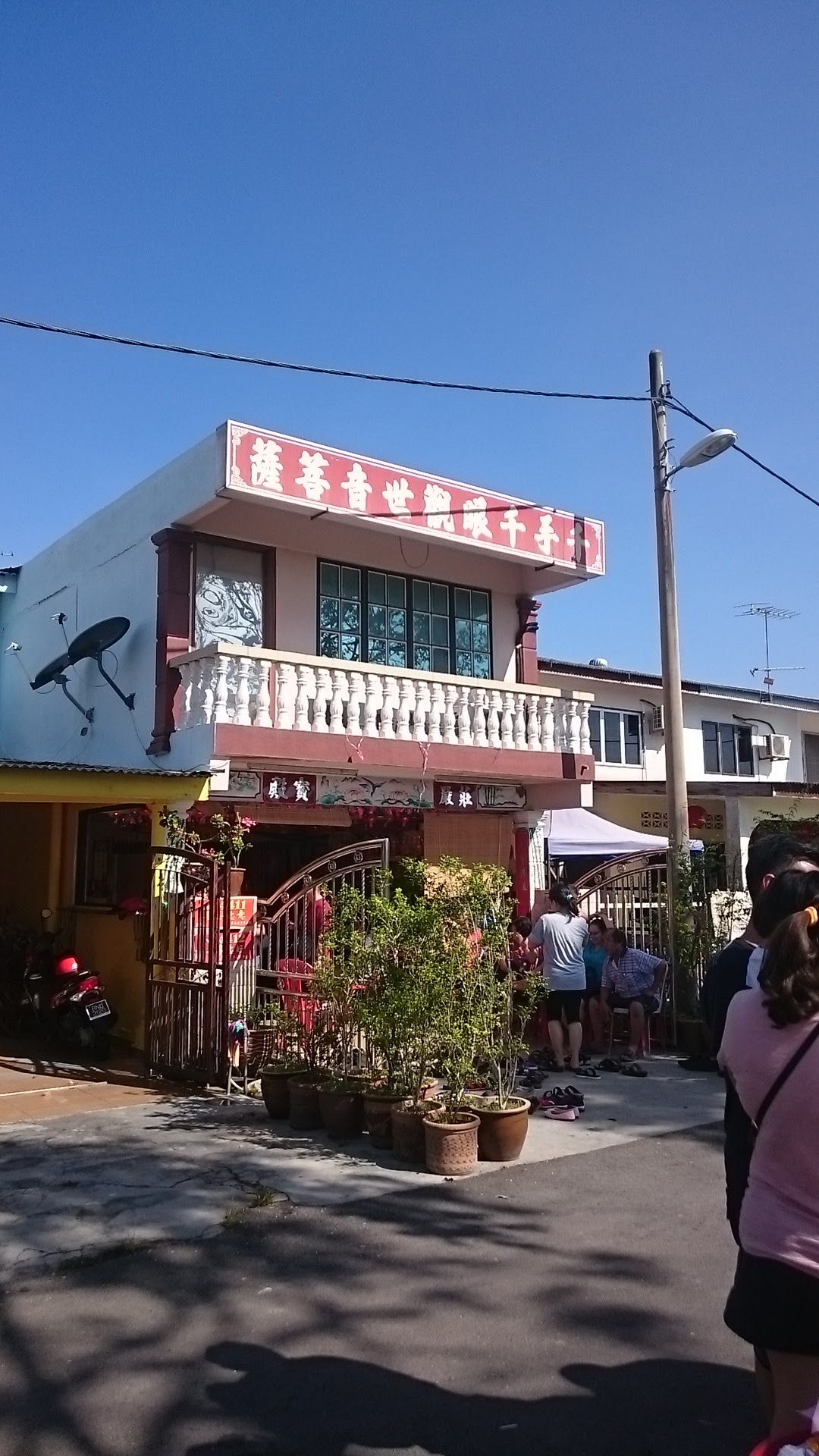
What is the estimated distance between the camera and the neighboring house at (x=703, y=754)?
1867 centimetres

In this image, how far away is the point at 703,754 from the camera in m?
21.9

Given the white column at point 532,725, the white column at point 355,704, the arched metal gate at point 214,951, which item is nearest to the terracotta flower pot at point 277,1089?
the arched metal gate at point 214,951

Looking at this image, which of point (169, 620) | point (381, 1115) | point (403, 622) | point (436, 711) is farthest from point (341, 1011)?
point (403, 622)

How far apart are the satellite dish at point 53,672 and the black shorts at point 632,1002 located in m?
7.13

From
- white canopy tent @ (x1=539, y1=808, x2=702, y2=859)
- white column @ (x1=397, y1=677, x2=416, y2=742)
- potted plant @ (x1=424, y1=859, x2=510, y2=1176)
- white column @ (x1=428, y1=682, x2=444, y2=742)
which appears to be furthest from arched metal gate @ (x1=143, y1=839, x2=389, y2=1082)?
white canopy tent @ (x1=539, y1=808, x2=702, y2=859)

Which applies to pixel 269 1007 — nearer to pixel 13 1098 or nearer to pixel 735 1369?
pixel 13 1098

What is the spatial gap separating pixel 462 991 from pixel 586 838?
8.92 m

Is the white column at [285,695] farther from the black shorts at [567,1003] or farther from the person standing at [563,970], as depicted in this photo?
the black shorts at [567,1003]

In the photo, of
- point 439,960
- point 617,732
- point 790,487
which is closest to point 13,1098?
point 439,960

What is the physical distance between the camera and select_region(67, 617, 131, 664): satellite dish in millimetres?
11695

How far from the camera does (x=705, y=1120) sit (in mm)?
7793

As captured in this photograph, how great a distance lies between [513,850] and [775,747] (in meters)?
11.2

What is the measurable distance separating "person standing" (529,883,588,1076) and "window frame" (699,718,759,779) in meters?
13.2

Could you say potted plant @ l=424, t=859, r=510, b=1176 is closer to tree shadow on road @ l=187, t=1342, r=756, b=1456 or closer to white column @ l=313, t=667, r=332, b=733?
tree shadow on road @ l=187, t=1342, r=756, b=1456
